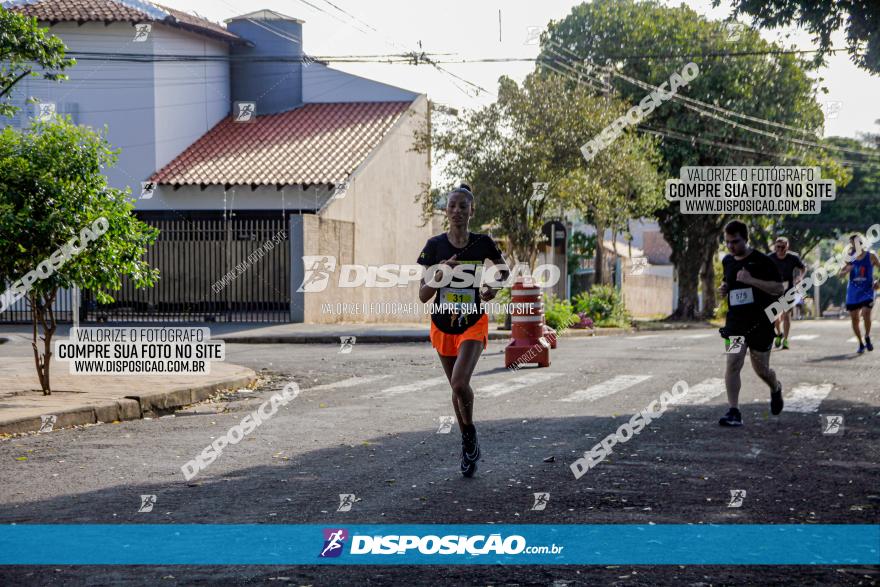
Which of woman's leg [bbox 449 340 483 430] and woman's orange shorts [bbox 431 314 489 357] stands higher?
woman's orange shorts [bbox 431 314 489 357]

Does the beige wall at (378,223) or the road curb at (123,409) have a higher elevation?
the beige wall at (378,223)

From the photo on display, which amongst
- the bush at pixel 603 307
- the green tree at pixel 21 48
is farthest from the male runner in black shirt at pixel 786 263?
the bush at pixel 603 307

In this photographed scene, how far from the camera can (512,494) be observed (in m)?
6.36

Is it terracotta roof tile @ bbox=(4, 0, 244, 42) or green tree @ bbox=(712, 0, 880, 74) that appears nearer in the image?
green tree @ bbox=(712, 0, 880, 74)

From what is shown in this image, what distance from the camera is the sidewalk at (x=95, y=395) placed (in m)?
9.73

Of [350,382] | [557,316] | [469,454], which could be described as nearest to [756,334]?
[469,454]

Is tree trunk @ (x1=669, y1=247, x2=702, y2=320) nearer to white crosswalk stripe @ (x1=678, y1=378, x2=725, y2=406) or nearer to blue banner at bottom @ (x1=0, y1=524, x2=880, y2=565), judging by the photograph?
white crosswalk stripe @ (x1=678, y1=378, x2=725, y2=406)

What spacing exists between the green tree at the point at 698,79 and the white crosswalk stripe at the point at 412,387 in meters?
23.6

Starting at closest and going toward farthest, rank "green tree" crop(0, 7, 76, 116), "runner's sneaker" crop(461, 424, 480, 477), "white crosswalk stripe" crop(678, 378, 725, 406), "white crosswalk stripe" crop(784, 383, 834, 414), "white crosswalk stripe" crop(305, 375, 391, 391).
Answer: "runner's sneaker" crop(461, 424, 480, 477) → "white crosswalk stripe" crop(784, 383, 834, 414) → "green tree" crop(0, 7, 76, 116) → "white crosswalk stripe" crop(678, 378, 725, 406) → "white crosswalk stripe" crop(305, 375, 391, 391)

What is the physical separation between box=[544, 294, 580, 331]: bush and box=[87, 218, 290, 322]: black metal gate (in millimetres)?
6661

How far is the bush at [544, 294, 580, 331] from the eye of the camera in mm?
25125

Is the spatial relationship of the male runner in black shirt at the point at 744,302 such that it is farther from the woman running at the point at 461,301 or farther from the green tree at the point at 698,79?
the green tree at the point at 698,79

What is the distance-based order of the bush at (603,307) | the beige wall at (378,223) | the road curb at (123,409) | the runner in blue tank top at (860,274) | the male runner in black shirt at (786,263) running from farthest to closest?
the bush at (603,307)
the beige wall at (378,223)
the runner in blue tank top at (860,274)
the male runner in black shirt at (786,263)
the road curb at (123,409)

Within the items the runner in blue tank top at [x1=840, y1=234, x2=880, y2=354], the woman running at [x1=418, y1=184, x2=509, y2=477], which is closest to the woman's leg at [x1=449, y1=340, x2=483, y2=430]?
the woman running at [x1=418, y1=184, x2=509, y2=477]
